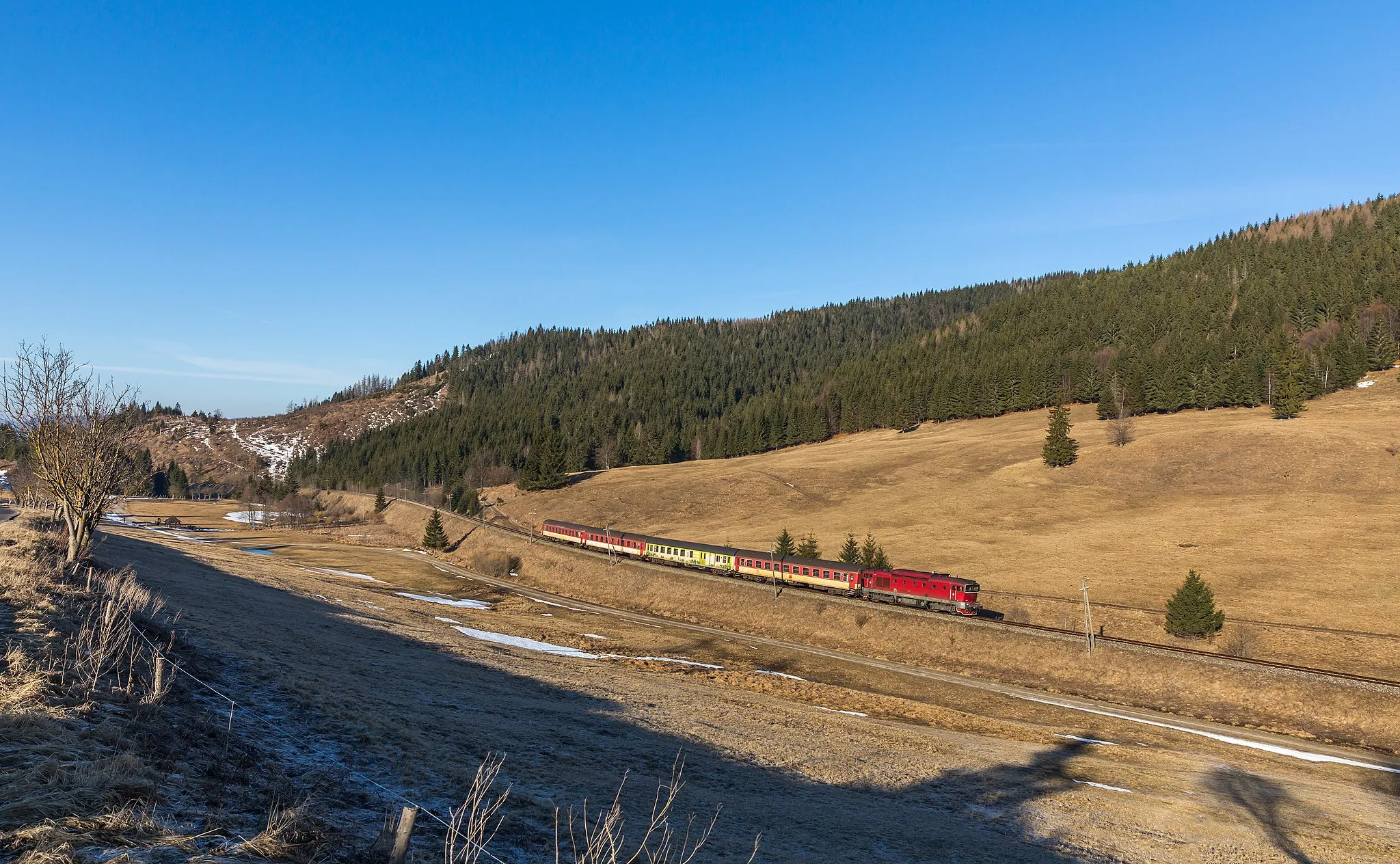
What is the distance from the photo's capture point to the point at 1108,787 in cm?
2180

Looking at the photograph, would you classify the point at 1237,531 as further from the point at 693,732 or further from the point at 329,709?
the point at 329,709

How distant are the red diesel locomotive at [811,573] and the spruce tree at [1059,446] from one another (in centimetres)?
3931

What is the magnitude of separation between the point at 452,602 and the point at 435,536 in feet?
120

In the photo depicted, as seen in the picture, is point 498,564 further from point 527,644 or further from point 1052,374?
point 1052,374

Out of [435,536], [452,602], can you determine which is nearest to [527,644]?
[452,602]

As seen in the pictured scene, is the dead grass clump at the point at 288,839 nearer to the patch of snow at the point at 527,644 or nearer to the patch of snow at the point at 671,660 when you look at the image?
the patch of snow at the point at 527,644

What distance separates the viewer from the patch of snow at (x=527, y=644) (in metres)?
36.8

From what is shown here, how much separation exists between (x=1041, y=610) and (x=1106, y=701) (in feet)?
39.6

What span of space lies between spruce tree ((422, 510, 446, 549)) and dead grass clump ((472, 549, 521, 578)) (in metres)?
11.0

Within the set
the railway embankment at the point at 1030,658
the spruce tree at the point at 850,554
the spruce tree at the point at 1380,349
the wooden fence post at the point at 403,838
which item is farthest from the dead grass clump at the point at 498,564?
the spruce tree at the point at 1380,349

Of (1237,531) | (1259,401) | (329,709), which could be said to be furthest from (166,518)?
(1259,401)

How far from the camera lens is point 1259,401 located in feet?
368

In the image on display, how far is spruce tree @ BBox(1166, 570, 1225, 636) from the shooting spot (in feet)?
138

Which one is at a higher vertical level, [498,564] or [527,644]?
[527,644]
